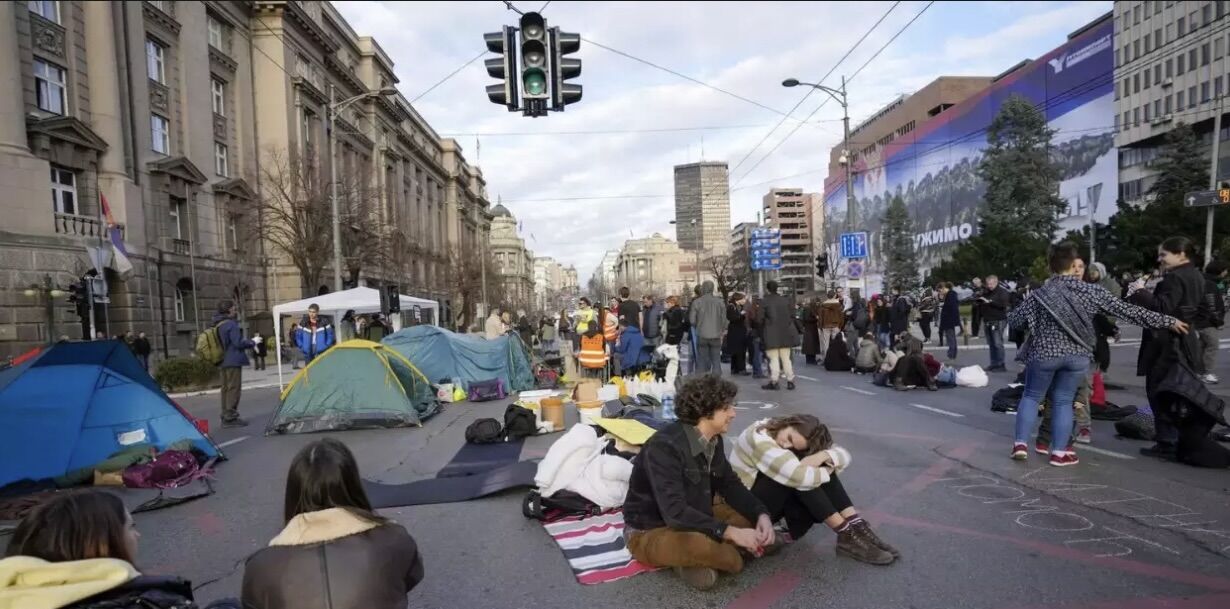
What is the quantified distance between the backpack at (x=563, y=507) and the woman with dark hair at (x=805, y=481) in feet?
4.85

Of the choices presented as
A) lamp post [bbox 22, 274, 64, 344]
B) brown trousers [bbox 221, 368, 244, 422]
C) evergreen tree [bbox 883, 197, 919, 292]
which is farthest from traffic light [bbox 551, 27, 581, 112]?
evergreen tree [bbox 883, 197, 919, 292]

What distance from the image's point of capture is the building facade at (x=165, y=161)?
22.1m

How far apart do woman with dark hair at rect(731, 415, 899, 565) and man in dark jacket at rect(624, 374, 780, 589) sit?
0.73 feet

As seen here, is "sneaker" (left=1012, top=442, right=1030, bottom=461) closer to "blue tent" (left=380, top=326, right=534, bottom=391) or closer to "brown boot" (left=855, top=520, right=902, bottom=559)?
"brown boot" (left=855, top=520, right=902, bottom=559)

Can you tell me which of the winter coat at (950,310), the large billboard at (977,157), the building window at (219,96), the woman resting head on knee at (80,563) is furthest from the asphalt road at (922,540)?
the large billboard at (977,157)

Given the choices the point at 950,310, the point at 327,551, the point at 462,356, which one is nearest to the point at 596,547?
the point at 327,551

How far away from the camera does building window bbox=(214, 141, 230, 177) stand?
33.7m

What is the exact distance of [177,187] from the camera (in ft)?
95.9

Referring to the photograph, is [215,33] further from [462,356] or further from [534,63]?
[534,63]

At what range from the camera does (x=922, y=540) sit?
14.5 ft

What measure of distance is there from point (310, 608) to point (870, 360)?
13.6 meters

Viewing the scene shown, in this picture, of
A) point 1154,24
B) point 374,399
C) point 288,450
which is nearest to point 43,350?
point 288,450

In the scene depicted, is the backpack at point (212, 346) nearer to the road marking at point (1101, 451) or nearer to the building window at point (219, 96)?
the road marking at point (1101, 451)

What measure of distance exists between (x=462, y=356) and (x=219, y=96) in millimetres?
27366
